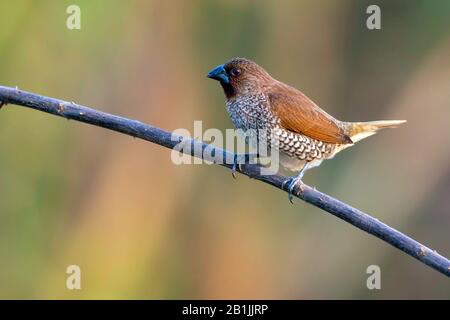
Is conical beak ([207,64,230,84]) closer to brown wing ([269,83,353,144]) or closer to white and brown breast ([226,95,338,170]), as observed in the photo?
white and brown breast ([226,95,338,170])

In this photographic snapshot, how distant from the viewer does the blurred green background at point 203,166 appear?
6691mm

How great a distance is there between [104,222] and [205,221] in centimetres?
108

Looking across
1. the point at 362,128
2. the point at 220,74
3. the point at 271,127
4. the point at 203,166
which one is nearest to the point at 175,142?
the point at 271,127

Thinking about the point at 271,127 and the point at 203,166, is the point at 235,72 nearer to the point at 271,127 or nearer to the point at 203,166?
the point at 271,127

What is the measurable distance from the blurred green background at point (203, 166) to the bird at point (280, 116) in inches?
79.8

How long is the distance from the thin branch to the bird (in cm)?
107

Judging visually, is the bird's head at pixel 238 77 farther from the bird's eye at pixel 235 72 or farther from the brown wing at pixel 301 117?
the brown wing at pixel 301 117

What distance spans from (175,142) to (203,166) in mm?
3767

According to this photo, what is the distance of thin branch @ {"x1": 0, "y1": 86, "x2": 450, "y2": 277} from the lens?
369 cm

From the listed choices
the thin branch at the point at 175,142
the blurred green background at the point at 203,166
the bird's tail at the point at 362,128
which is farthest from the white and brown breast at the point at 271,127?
the blurred green background at the point at 203,166

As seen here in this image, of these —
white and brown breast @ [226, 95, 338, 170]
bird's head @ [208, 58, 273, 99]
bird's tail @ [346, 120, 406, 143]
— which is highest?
bird's head @ [208, 58, 273, 99]

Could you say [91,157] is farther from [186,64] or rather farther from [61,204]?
[186,64]

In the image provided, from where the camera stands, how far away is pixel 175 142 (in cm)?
395

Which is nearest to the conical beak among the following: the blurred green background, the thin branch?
the thin branch
